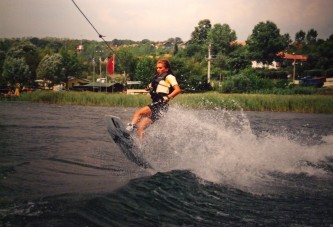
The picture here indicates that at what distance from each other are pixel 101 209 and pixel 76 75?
74584mm

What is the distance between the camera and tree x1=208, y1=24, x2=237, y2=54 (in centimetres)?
8912

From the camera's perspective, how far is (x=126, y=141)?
6.21 m

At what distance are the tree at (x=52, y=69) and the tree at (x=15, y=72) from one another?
5.64 metres

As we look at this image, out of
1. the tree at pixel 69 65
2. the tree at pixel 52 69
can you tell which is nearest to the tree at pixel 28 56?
the tree at pixel 52 69

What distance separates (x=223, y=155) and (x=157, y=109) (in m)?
1.64

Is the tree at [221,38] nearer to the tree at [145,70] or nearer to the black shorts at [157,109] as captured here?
the tree at [145,70]

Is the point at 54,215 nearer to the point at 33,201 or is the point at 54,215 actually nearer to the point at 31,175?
the point at 33,201

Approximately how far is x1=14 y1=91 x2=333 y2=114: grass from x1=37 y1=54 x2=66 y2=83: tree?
123ft

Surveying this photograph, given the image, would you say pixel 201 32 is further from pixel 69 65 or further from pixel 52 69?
pixel 52 69

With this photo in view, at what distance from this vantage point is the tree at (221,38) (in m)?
89.1

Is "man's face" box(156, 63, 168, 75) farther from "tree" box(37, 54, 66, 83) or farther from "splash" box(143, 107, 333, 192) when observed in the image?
"tree" box(37, 54, 66, 83)

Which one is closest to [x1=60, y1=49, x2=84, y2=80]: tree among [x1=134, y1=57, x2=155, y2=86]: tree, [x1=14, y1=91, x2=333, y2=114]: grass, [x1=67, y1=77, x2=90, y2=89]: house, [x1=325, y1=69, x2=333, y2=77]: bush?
[x1=67, y1=77, x2=90, y2=89]: house

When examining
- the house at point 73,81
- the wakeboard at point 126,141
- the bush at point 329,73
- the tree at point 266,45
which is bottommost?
the wakeboard at point 126,141

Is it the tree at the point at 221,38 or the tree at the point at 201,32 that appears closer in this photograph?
the tree at the point at 221,38
